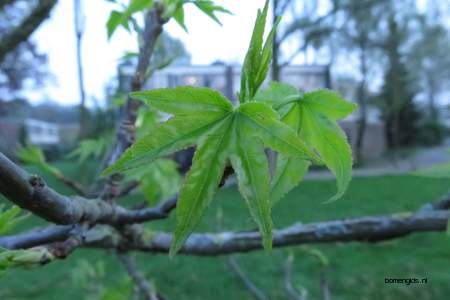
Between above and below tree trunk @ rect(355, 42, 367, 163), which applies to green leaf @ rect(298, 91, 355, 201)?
above

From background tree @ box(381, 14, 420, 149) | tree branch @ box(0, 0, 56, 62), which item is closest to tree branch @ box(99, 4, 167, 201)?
tree branch @ box(0, 0, 56, 62)

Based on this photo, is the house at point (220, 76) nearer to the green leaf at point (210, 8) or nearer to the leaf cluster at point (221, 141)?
the green leaf at point (210, 8)

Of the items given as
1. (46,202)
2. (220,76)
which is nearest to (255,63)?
(46,202)

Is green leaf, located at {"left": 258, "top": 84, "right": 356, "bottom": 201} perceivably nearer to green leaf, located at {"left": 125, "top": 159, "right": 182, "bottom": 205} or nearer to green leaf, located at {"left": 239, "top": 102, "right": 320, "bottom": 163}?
green leaf, located at {"left": 239, "top": 102, "right": 320, "bottom": 163}

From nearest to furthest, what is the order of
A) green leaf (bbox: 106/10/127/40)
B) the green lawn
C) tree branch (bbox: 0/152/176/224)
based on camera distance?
tree branch (bbox: 0/152/176/224) < green leaf (bbox: 106/10/127/40) < the green lawn

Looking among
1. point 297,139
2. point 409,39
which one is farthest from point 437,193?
point 297,139

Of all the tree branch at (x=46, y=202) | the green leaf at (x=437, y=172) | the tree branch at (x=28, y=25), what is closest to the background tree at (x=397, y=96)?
the tree branch at (x=28, y=25)

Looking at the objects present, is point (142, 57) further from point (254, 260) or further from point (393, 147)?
point (393, 147)
